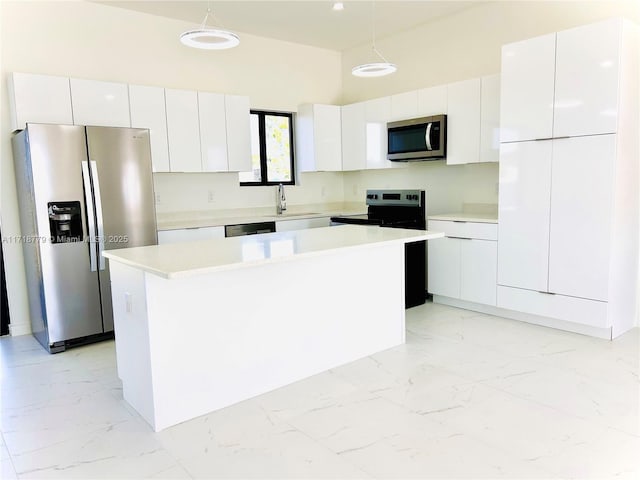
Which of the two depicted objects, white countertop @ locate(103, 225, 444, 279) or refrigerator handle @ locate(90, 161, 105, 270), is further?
refrigerator handle @ locate(90, 161, 105, 270)

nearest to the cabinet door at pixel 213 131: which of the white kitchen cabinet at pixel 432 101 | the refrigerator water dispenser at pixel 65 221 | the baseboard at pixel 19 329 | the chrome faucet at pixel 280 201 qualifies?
the chrome faucet at pixel 280 201

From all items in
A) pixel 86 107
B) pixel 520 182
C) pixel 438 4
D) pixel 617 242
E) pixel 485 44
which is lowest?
pixel 617 242

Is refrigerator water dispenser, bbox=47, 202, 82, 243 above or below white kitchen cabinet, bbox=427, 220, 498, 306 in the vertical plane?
above

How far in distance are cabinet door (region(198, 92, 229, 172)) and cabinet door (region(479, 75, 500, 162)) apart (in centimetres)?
252

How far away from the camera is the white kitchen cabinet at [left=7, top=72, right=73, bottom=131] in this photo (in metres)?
3.76

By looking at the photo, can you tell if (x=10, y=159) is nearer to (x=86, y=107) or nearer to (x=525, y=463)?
(x=86, y=107)

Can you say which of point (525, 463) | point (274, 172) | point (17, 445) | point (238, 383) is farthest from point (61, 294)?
point (525, 463)

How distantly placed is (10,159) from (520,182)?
429 centimetres

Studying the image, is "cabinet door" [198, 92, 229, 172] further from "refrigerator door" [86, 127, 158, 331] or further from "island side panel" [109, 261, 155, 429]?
"island side panel" [109, 261, 155, 429]

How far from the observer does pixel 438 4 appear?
4.66 meters

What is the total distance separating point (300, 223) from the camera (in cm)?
522

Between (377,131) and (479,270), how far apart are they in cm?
203

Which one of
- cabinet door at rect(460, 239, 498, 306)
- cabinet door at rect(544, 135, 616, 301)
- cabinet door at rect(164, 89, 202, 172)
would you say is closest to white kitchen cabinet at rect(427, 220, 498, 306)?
cabinet door at rect(460, 239, 498, 306)

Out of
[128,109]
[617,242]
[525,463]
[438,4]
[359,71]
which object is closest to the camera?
[525,463]
